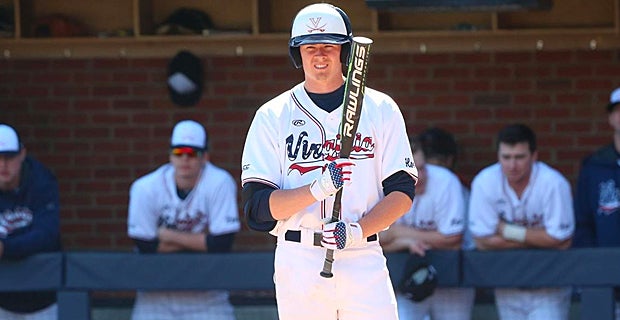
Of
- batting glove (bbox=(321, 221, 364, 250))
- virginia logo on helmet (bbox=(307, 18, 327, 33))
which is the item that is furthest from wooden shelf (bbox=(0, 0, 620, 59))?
batting glove (bbox=(321, 221, 364, 250))

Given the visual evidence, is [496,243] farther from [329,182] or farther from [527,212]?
[329,182]

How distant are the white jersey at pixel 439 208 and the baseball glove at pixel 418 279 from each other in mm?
426

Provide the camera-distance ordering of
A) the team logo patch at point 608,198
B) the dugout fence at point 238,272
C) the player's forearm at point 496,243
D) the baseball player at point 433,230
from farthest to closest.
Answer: the team logo patch at point 608,198
the player's forearm at point 496,243
the baseball player at point 433,230
the dugout fence at point 238,272

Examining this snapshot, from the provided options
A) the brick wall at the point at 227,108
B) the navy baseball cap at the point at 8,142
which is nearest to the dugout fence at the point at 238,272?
the navy baseball cap at the point at 8,142

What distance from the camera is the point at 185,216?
701 centimetres

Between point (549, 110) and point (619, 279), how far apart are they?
1953 millimetres

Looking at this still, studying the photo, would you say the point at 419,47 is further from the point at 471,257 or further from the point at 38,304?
the point at 38,304

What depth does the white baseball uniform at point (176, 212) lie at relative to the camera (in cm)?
673

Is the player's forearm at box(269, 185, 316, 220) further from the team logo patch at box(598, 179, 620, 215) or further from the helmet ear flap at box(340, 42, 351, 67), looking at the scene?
the team logo patch at box(598, 179, 620, 215)

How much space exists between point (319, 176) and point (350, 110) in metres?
0.25

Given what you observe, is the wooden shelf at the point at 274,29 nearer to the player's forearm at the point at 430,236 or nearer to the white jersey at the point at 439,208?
the white jersey at the point at 439,208

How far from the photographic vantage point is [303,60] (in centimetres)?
480

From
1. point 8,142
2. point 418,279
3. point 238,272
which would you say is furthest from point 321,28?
point 8,142

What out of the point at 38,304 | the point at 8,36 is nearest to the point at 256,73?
the point at 8,36
